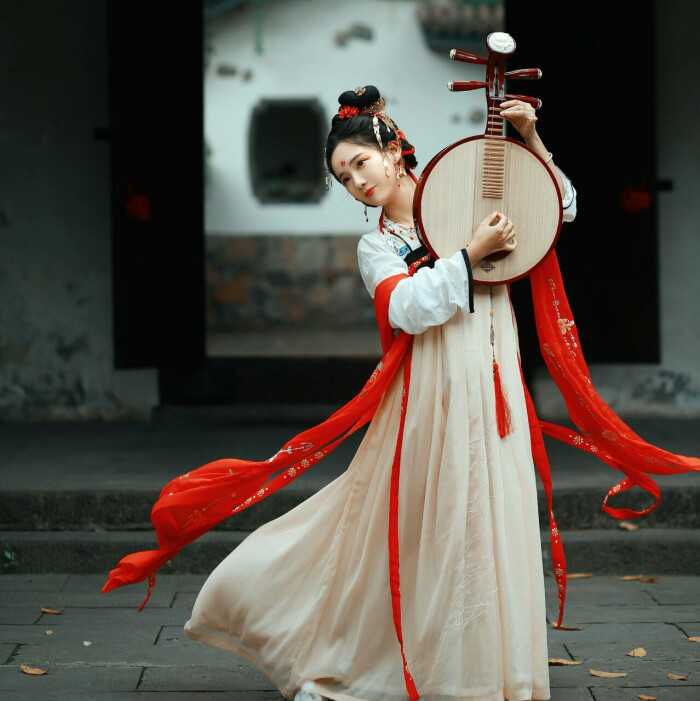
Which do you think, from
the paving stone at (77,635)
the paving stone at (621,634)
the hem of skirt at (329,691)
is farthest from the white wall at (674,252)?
the hem of skirt at (329,691)

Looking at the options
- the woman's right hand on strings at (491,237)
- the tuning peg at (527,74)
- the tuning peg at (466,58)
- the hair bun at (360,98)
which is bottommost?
the woman's right hand on strings at (491,237)

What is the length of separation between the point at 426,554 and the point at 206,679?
0.91m

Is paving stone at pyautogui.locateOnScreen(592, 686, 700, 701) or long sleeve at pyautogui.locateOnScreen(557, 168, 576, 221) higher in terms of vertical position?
long sleeve at pyautogui.locateOnScreen(557, 168, 576, 221)

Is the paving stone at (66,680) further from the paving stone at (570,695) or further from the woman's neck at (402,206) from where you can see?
the woman's neck at (402,206)

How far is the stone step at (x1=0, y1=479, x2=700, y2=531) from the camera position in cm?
469

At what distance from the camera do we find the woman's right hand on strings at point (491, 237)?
2.68m

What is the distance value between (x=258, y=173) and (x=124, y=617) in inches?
383

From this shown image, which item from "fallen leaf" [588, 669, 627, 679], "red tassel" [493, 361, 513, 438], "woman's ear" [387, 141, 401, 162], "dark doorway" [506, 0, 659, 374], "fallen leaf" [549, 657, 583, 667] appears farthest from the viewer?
"dark doorway" [506, 0, 659, 374]

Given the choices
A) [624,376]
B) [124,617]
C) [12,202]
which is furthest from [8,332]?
[624,376]

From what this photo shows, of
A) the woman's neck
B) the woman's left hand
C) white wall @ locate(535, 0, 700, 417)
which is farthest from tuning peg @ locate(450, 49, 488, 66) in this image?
white wall @ locate(535, 0, 700, 417)

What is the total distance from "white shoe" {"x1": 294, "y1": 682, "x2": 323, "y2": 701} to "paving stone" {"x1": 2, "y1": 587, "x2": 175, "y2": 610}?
1.33m

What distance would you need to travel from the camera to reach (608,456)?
305 cm

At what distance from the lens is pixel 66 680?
10.7 feet

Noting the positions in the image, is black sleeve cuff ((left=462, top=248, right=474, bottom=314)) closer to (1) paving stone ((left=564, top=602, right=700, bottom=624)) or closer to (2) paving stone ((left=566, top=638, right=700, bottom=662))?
(2) paving stone ((left=566, top=638, right=700, bottom=662))
